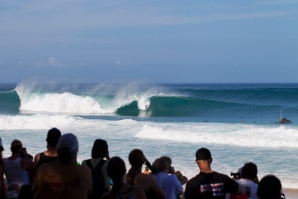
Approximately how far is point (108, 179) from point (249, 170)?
1.08m

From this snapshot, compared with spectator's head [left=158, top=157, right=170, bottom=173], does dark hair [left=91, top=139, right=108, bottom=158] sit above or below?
above

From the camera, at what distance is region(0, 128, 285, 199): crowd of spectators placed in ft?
10.2

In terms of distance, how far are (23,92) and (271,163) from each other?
105 ft

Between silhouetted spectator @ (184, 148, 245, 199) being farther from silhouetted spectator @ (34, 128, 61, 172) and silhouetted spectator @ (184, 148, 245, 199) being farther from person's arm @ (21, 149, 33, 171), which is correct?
person's arm @ (21, 149, 33, 171)

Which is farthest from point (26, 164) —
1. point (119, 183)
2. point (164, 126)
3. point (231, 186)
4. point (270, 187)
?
point (164, 126)

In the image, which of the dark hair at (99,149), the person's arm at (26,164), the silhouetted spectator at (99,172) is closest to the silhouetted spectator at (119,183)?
the silhouetted spectator at (99,172)

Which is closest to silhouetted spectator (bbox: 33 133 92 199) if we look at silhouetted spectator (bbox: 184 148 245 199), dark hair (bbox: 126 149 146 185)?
dark hair (bbox: 126 149 146 185)

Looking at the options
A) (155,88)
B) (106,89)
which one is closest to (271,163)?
(155,88)

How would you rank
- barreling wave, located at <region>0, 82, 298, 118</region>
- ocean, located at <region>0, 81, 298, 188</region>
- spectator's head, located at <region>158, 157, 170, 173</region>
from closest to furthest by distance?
spectator's head, located at <region>158, 157, 170, 173</region> → ocean, located at <region>0, 81, 298, 188</region> → barreling wave, located at <region>0, 82, 298, 118</region>

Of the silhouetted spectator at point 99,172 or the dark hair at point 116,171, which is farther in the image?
the silhouetted spectator at point 99,172

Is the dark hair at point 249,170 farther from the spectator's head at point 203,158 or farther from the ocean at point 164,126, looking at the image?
the ocean at point 164,126

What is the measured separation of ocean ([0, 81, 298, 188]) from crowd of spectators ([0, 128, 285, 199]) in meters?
5.07

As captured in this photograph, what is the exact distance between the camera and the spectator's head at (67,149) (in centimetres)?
316

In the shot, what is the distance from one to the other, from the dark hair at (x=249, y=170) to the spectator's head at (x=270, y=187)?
40.8 inches
